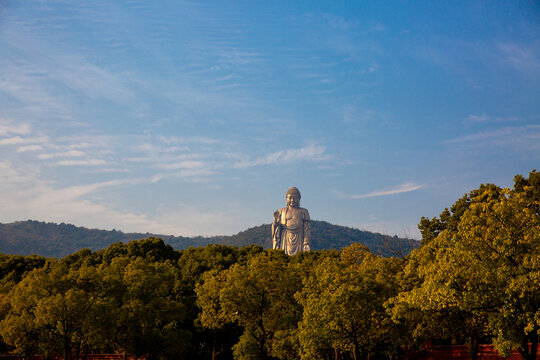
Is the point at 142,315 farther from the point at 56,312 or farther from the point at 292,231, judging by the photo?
the point at 292,231

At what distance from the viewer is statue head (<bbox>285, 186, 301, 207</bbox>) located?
87500 millimetres

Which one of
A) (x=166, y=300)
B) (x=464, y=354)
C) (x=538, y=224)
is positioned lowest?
(x=464, y=354)

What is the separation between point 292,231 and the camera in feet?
282

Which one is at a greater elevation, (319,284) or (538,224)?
(538,224)

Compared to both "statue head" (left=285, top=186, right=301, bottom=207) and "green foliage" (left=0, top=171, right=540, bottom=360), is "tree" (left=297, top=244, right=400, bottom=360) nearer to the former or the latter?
"green foliage" (left=0, top=171, right=540, bottom=360)

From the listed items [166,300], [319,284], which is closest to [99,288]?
[166,300]

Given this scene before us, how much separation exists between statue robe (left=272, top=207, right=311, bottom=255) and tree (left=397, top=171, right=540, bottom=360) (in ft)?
Result: 216

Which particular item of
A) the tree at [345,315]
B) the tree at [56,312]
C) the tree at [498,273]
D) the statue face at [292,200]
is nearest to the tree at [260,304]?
the tree at [345,315]

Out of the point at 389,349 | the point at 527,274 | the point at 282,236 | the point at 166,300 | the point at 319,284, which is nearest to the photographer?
the point at 527,274

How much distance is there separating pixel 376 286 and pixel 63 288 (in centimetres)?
1766

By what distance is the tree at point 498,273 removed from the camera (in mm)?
17922

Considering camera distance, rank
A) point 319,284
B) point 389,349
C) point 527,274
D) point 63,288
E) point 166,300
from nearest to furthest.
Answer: point 527,274 < point 319,284 < point 389,349 < point 63,288 < point 166,300

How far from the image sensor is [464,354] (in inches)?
1232

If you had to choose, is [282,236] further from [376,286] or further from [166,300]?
[376,286]
